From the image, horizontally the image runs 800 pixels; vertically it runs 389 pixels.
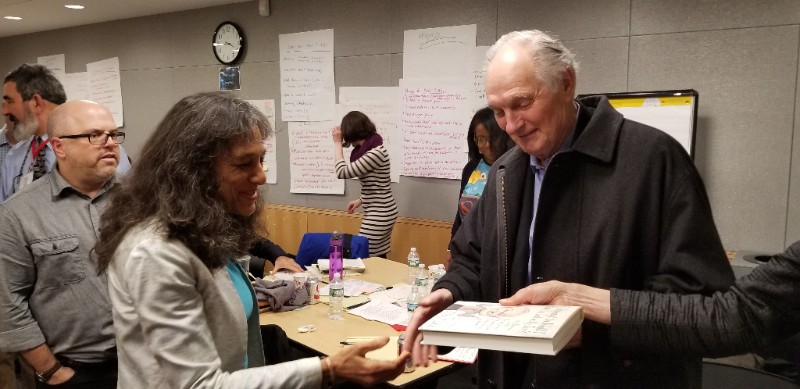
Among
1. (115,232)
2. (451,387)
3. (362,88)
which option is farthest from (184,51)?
(115,232)

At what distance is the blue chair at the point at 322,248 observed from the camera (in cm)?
401

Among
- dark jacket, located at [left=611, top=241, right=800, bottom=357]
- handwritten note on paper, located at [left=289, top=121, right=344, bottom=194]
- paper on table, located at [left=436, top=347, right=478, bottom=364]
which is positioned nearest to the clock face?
handwritten note on paper, located at [left=289, top=121, right=344, bottom=194]

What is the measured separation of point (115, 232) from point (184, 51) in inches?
234

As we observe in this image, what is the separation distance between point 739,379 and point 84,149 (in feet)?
9.10

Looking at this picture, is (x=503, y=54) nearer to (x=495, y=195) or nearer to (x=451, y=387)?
(x=495, y=195)

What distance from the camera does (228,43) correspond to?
629cm

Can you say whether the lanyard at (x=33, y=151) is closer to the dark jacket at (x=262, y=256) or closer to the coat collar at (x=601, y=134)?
the dark jacket at (x=262, y=256)

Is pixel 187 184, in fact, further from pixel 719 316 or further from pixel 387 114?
pixel 387 114

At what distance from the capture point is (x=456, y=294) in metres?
1.52

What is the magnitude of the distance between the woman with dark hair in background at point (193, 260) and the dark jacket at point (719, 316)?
558 millimetres

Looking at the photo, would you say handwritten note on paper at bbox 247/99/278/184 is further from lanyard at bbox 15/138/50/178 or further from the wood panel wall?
lanyard at bbox 15/138/50/178

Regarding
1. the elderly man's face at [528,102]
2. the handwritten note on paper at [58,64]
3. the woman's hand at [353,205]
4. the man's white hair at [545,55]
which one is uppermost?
the handwritten note on paper at [58,64]

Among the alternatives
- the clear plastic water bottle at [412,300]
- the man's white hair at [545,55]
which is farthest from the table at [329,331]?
the man's white hair at [545,55]

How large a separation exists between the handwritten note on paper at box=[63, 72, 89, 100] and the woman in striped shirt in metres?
4.99
